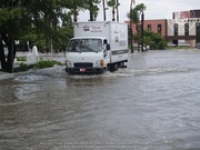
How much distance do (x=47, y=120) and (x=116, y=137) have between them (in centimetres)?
267

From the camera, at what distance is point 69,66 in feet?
81.6

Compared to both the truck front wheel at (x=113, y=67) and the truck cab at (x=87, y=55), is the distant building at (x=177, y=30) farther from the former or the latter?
the truck cab at (x=87, y=55)

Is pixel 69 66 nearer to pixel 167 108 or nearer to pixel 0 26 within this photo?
pixel 0 26


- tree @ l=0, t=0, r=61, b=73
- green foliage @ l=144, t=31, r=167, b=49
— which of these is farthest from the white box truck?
green foliage @ l=144, t=31, r=167, b=49

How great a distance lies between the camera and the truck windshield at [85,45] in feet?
81.6

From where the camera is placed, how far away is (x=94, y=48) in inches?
980

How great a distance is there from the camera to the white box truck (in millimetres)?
24500

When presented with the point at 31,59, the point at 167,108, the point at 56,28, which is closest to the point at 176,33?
the point at 31,59

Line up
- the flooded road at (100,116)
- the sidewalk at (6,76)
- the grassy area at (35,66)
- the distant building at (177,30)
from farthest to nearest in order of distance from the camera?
1. the distant building at (177,30)
2. the grassy area at (35,66)
3. the sidewalk at (6,76)
4. the flooded road at (100,116)

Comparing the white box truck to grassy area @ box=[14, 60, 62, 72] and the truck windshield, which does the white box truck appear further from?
grassy area @ box=[14, 60, 62, 72]

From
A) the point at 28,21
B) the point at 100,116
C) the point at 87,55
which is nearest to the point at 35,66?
the point at 28,21

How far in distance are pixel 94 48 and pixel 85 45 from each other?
0.54 metres

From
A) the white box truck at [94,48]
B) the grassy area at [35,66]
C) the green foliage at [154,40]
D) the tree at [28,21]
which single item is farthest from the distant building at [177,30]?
the tree at [28,21]

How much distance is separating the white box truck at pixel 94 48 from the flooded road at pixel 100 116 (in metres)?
3.75
